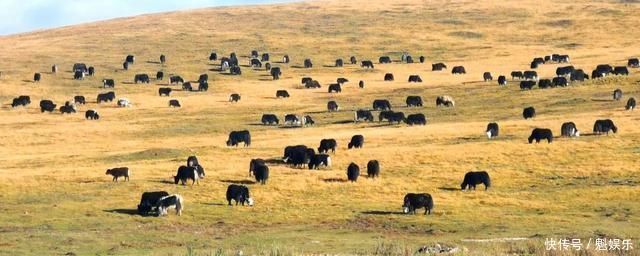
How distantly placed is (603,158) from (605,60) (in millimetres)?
51066

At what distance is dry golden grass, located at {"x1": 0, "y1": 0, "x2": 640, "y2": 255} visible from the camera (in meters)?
31.9

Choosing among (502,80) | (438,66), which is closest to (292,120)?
(502,80)

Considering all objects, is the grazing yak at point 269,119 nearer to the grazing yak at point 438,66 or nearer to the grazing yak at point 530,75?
the grazing yak at point 530,75

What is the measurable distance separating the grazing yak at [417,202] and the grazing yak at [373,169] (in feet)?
24.4

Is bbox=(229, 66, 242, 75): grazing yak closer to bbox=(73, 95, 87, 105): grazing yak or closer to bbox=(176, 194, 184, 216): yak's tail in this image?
bbox=(73, 95, 87, 105): grazing yak

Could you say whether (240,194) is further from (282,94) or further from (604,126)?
(282,94)

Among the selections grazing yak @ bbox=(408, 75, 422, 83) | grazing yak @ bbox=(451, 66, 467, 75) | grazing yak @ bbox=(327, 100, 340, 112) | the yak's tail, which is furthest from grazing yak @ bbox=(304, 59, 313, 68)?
the yak's tail

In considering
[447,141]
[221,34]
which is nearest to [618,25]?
[221,34]

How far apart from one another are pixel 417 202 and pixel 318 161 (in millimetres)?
11080

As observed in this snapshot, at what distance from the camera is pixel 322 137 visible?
5925cm

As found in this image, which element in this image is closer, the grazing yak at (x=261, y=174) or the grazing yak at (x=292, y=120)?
the grazing yak at (x=261, y=174)

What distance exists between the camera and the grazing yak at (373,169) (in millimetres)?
42438

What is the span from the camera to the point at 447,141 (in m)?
54.5

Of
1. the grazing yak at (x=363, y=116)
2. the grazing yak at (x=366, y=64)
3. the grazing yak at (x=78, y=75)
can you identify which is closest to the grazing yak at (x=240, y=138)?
the grazing yak at (x=363, y=116)
